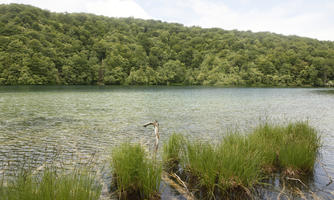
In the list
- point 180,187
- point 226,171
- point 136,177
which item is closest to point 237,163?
point 226,171

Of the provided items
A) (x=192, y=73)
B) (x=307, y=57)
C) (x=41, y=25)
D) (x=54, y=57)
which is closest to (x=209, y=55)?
(x=192, y=73)

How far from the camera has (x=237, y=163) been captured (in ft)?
18.5

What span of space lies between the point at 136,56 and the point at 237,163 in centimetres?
14273

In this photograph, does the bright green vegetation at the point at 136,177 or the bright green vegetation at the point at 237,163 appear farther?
the bright green vegetation at the point at 237,163

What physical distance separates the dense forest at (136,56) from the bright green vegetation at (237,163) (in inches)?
4137

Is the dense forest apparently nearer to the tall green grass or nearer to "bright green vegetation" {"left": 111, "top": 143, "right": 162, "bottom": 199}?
"bright green vegetation" {"left": 111, "top": 143, "right": 162, "bottom": 199}

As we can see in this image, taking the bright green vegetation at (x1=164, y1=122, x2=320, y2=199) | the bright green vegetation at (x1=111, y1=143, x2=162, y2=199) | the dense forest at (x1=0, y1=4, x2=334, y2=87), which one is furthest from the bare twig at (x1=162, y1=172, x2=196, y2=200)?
the dense forest at (x1=0, y1=4, x2=334, y2=87)

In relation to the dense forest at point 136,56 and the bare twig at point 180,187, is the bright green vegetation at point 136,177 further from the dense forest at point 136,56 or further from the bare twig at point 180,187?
the dense forest at point 136,56

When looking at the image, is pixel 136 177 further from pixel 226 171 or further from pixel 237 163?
pixel 237 163

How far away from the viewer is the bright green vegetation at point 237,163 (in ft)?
18.5

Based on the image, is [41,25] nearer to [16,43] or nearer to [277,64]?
[16,43]

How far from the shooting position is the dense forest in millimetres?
105875

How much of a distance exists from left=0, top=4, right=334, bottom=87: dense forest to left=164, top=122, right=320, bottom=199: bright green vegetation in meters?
105

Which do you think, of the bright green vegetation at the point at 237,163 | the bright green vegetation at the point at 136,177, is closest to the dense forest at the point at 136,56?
the bright green vegetation at the point at 136,177
